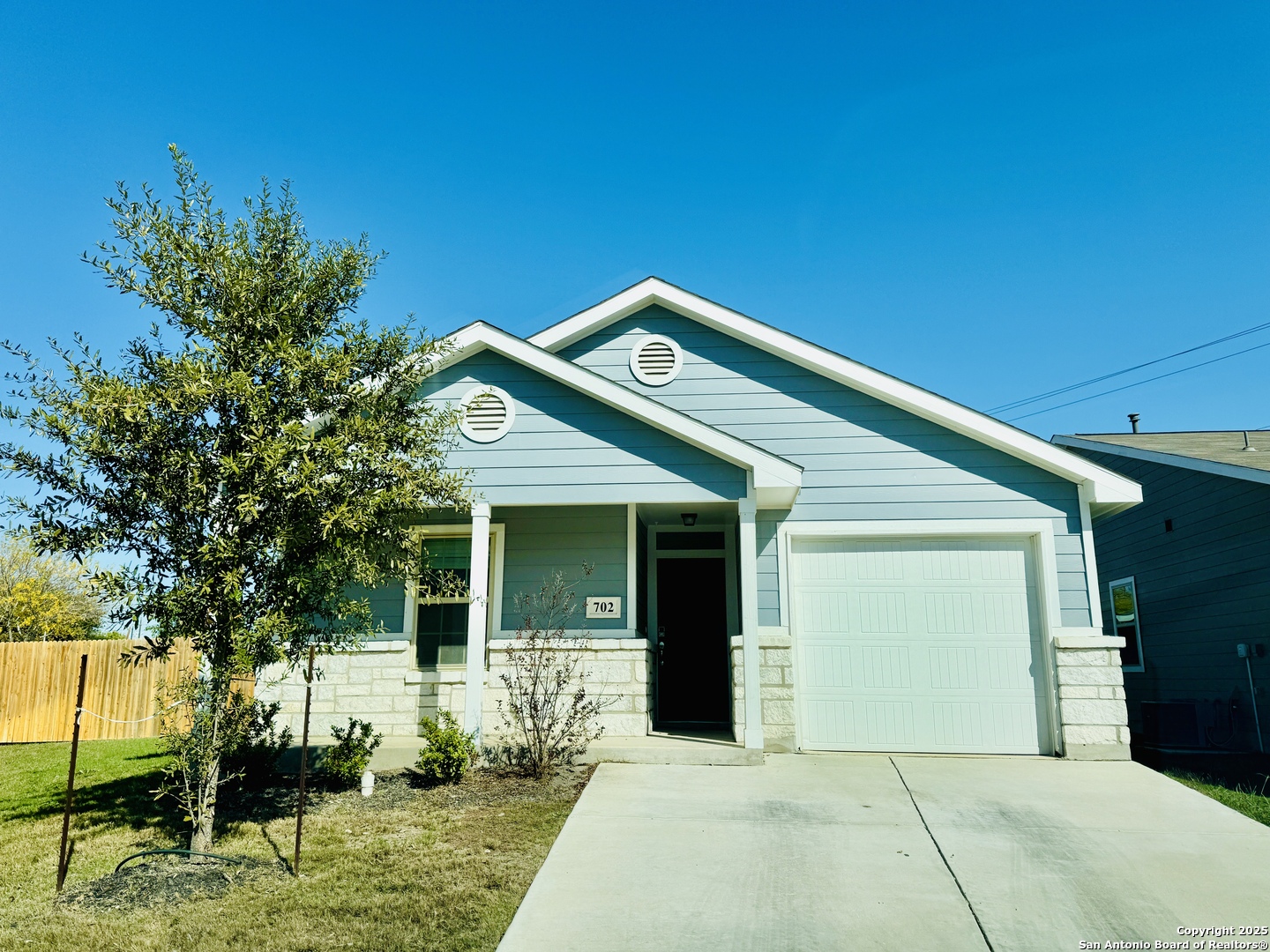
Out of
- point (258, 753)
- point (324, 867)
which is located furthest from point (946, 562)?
point (258, 753)

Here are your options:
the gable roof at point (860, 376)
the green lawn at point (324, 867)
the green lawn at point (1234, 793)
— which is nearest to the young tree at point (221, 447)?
the green lawn at point (324, 867)

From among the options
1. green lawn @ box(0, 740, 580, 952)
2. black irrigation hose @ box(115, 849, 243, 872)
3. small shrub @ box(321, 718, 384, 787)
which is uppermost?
small shrub @ box(321, 718, 384, 787)

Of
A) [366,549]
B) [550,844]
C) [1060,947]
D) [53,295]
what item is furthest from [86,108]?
[1060,947]

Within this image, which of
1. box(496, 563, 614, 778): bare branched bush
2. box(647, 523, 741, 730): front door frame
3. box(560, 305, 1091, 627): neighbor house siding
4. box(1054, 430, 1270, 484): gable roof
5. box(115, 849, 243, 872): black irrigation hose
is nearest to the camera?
box(115, 849, 243, 872): black irrigation hose

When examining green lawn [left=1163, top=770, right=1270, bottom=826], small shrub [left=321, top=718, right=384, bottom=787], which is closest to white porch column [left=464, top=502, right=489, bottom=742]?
small shrub [left=321, top=718, right=384, bottom=787]

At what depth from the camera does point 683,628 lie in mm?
11148

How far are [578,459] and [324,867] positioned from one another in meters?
4.37

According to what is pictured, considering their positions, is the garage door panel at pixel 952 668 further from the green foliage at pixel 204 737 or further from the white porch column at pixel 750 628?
the green foliage at pixel 204 737

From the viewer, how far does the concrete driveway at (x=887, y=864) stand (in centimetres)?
431

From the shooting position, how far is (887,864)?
17.4 feet

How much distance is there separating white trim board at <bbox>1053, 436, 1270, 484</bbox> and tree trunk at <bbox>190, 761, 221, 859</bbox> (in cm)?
1107

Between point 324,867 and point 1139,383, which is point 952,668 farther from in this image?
point 1139,383

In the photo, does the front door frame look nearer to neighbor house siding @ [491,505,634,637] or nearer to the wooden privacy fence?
neighbor house siding @ [491,505,634,637]

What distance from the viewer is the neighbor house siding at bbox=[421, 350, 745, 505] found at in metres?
8.48
